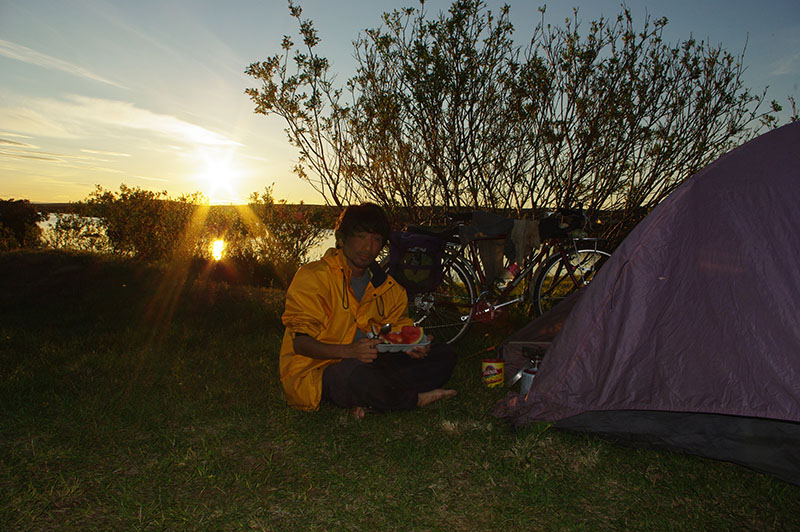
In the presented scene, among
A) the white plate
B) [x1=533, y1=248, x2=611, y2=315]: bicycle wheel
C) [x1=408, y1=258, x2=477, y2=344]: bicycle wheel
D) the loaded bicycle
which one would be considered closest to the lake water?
[x1=408, y1=258, x2=477, y2=344]: bicycle wheel

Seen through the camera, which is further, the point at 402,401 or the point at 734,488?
the point at 402,401

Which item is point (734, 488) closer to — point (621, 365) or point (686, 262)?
point (621, 365)

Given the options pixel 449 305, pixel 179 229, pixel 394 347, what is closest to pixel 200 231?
pixel 179 229

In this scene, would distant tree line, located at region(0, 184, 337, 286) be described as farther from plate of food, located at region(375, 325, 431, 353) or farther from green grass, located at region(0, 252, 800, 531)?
plate of food, located at region(375, 325, 431, 353)

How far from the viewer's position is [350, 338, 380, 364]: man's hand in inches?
123

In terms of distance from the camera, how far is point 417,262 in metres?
5.35

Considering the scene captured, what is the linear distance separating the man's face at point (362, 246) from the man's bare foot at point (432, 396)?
3.53 feet

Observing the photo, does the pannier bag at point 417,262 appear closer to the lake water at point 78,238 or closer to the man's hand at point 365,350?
the man's hand at point 365,350

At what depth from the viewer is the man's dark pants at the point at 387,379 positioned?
11.2 ft

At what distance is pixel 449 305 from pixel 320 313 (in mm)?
2637

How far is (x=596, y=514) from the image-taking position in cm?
250

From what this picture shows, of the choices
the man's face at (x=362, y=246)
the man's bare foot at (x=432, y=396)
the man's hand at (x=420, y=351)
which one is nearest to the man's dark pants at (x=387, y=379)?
the man's bare foot at (x=432, y=396)

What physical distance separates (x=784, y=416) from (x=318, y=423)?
8.42ft

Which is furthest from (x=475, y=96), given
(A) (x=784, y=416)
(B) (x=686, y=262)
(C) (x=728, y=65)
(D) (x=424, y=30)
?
(A) (x=784, y=416)
